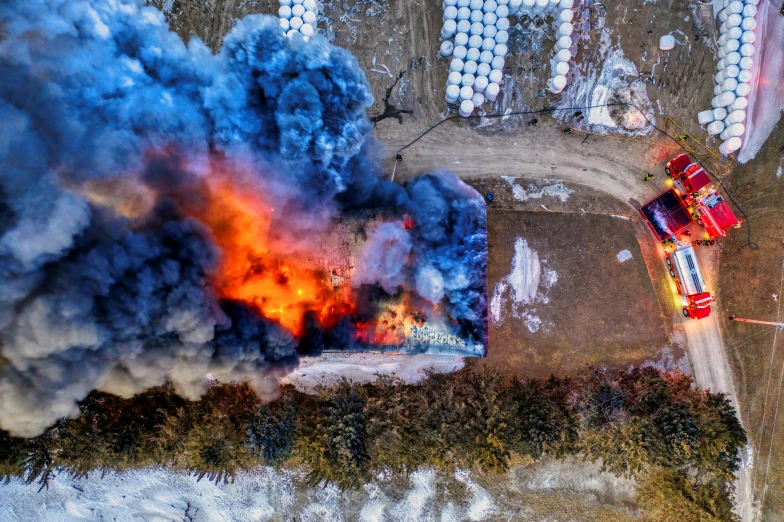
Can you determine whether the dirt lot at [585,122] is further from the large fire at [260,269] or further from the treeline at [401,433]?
the large fire at [260,269]

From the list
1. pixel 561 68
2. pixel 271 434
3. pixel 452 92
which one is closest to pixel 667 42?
pixel 561 68

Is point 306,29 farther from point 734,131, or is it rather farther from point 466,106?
point 734,131

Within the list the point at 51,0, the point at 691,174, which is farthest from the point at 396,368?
the point at 51,0

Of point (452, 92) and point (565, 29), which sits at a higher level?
point (565, 29)

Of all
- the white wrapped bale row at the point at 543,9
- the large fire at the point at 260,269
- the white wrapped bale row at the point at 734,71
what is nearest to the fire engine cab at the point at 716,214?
the white wrapped bale row at the point at 734,71

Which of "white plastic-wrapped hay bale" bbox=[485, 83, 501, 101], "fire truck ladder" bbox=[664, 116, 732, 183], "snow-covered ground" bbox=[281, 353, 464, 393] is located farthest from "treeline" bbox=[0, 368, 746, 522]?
"white plastic-wrapped hay bale" bbox=[485, 83, 501, 101]

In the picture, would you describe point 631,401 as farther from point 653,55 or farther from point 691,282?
point 653,55
